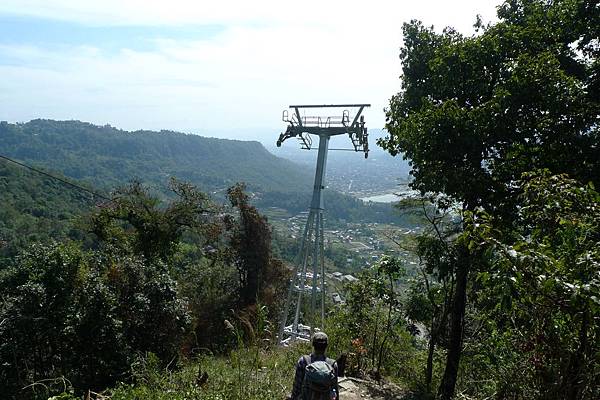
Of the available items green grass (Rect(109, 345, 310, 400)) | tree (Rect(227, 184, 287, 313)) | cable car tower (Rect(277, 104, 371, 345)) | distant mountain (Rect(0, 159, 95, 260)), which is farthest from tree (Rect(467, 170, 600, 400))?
distant mountain (Rect(0, 159, 95, 260))

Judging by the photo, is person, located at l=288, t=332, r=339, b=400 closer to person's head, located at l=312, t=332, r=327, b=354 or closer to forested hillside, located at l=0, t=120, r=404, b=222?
person's head, located at l=312, t=332, r=327, b=354

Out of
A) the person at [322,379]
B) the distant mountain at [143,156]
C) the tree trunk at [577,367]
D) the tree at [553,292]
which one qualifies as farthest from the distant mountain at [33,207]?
the distant mountain at [143,156]

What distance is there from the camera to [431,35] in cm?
689

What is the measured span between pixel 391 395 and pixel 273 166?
159 metres

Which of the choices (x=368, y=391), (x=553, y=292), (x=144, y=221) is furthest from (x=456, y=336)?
(x=144, y=221)

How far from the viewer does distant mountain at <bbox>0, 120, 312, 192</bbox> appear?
123812 mm

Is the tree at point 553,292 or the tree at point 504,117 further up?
the tree at point 504,117

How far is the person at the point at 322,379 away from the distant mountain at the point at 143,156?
110 meters

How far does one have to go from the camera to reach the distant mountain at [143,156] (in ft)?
406

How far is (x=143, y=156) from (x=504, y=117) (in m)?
157

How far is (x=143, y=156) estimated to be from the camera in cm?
15112

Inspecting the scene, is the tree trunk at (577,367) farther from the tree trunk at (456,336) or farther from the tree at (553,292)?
the tree trunk at (456,336)

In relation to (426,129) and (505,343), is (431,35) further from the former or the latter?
(505,343)

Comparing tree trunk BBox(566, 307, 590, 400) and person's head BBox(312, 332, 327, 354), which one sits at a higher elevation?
tree trunk BBox(566, 307, 590, 400)
